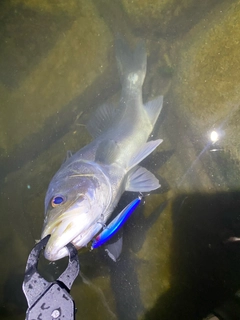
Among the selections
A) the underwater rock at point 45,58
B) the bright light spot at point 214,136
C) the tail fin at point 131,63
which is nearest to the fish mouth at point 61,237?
the bright light spot at point 214,136

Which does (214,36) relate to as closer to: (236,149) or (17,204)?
(236,149)

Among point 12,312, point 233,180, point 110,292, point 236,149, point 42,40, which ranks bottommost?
point 110,292

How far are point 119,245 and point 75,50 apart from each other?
2.82 metres

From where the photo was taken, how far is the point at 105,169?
261 cm

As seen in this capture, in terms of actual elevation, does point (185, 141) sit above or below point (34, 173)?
below

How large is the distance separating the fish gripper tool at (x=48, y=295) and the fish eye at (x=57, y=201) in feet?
1.35

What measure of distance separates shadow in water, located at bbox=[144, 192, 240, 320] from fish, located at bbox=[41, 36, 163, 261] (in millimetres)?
626

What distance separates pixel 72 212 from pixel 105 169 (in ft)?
2.29

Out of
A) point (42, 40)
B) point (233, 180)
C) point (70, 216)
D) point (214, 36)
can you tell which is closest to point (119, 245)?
point (70, 216)

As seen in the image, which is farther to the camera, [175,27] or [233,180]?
[175,27]

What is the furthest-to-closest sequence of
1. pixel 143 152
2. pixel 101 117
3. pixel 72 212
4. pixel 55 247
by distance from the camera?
pixel 101 117 < pixel 143 152 < pixel 72 212 < pixel 55 247

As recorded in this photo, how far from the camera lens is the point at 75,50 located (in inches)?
149

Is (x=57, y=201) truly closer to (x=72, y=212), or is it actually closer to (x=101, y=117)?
(x=72, y=212)

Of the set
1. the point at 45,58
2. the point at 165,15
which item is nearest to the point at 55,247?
the point at 45,58
